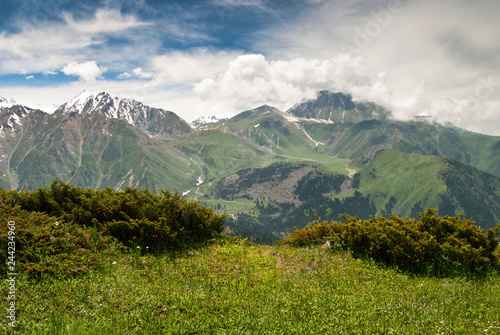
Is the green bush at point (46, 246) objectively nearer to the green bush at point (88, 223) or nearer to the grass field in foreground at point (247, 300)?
the green bush at point (88, 223)

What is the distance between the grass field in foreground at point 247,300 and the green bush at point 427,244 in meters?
0.84

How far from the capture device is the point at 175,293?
7.84 meters

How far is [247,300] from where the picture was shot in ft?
25.4

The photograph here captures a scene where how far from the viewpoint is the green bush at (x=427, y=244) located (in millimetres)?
10859

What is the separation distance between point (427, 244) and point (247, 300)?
7.83 metres

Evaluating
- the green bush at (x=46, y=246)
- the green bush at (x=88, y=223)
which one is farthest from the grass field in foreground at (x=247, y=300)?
the green bush at (x=88, y=223)

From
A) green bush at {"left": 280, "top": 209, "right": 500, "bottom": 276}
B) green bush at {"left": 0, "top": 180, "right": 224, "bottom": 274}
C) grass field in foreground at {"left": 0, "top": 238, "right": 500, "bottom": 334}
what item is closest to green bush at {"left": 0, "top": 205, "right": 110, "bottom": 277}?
green bush at {"left": 0, "top": 180, "right": 224, "bottom": 274}

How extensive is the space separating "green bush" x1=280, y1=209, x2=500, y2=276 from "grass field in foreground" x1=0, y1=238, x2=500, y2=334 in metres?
0.84

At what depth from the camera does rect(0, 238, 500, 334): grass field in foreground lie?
629 cm

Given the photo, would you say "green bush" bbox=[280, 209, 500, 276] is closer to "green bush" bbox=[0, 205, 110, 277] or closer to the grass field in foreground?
the grass field in foreground

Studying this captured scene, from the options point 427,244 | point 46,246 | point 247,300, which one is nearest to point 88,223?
point 46,246

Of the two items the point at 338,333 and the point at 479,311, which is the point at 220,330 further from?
the point at 479,311

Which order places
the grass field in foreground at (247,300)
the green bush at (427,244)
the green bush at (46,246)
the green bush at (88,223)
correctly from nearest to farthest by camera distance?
1. the grass field in foreground at (247,300)
2. the green bush at (46,246)
3. the green bush at (88,223)
4. the green bush at (427,244)

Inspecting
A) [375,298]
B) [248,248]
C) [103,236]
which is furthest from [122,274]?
[375,298]
